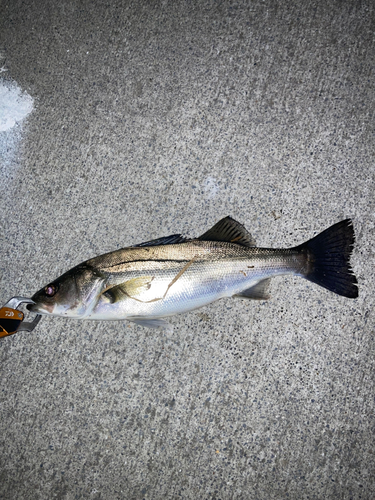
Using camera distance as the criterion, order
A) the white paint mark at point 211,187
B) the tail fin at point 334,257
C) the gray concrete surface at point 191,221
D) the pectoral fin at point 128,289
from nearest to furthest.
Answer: the pectoral fin at point 128,289
the tail fin at point 334,257
the gray concrete surface at point 191,221
the white paint mark at point 211,187

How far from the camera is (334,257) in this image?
91.1 inches

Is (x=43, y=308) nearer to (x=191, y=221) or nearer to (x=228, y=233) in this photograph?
(x=191, y=221)

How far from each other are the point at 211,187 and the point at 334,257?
1102 millimetres

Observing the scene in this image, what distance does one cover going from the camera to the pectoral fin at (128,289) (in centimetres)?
221

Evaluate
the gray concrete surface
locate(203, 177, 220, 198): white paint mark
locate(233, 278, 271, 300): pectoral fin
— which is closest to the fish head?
the gray concrete surface

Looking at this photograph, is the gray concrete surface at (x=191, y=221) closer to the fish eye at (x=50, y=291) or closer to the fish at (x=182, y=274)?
the fish at (x=182, y=274)

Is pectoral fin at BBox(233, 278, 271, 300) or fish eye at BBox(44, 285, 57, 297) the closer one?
fish eye at BBox(44, 285, 57, 297)

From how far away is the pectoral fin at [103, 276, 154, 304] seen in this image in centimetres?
221

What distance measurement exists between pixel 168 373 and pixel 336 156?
225 centimetres

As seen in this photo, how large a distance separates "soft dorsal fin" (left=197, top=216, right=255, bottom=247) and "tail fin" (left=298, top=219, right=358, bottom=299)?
43cm

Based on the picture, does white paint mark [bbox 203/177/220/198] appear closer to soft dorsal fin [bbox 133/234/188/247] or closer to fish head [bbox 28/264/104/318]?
Result: soft dorsal fin [bbox 133/234/188/247]

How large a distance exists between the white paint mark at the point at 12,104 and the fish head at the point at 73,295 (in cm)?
167

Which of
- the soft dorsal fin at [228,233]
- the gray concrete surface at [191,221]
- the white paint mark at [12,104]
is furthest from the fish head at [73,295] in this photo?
the white paint mark at [12,104]


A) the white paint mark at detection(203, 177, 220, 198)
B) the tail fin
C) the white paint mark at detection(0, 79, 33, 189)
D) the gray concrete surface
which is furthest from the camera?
the white paint mark at detection(0, 79, 33, 189)
